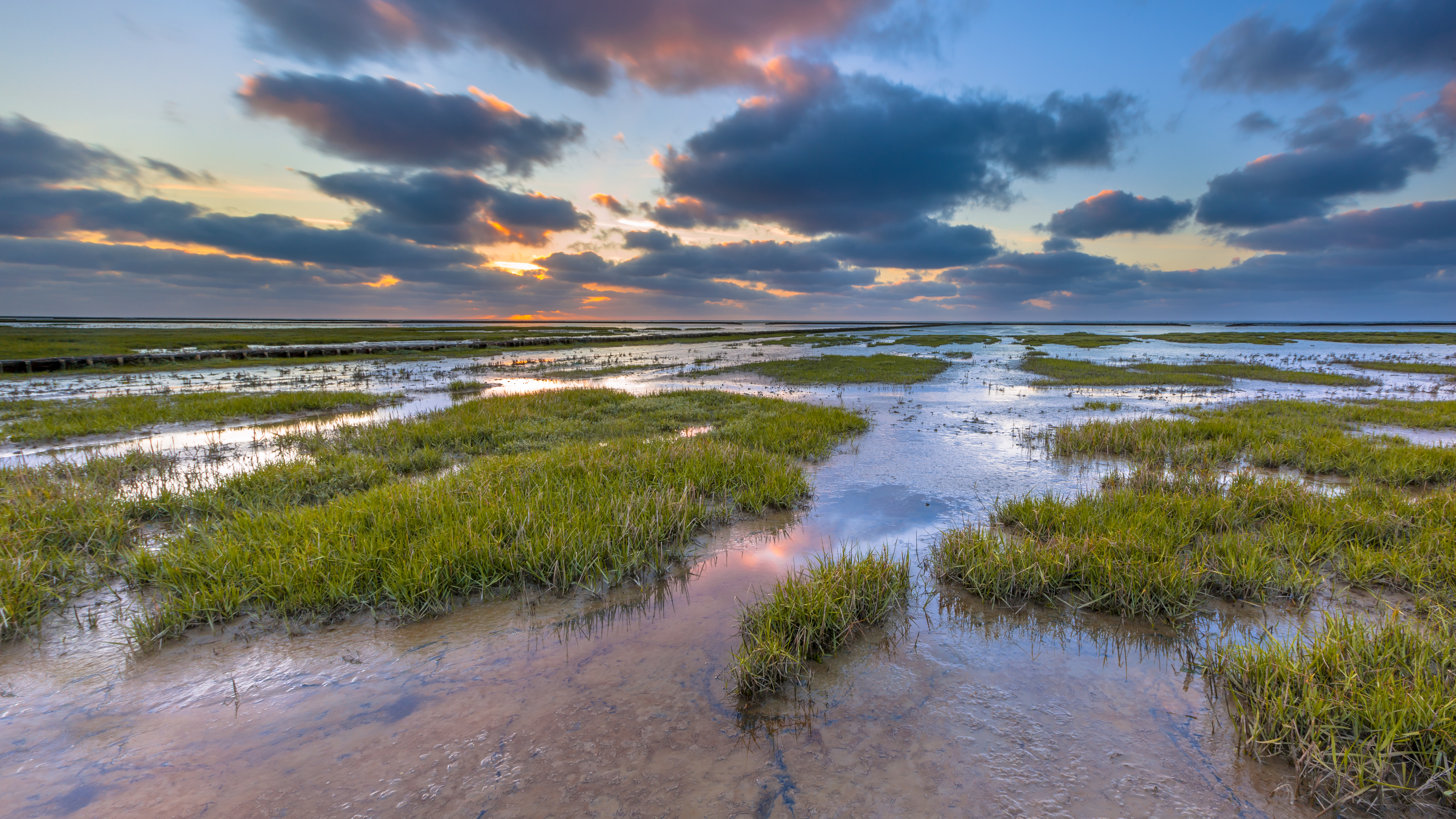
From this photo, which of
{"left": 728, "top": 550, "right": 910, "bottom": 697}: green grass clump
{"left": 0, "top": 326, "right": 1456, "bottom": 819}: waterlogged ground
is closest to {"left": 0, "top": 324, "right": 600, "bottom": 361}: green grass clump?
{"left": 0, "top": 326, "right": 1456, "bottom": 819}: waterlogged ground

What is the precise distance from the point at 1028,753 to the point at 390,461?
12420 millimetres

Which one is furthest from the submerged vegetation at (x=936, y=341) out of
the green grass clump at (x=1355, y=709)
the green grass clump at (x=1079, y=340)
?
the green grass clump at (x=1355, y=709)

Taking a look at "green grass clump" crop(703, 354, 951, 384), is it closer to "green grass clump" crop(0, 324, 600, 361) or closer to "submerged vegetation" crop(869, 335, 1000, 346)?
"submerged vegetation" crop(869, 335, 1000, 346)

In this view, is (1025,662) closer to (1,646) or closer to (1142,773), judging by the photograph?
(1142,773)

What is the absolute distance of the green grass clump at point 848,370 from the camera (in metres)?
29.6

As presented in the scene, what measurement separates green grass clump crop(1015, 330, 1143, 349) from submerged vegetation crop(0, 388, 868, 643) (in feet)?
222

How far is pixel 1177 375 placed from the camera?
30422mm

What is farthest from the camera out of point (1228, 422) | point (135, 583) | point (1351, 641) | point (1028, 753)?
point (1228, 422)

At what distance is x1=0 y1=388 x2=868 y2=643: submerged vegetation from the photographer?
5.84 metres

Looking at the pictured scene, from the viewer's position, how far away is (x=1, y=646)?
16.5 feet

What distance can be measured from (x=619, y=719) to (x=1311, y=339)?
123639 mm

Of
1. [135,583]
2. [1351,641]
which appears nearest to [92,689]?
[135,583]

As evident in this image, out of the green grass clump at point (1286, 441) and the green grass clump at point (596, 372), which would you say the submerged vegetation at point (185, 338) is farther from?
the green grass clump at point (1286, 441)

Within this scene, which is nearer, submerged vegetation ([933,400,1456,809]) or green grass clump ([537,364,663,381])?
submerged vegetation ([933,400,1456,809])
